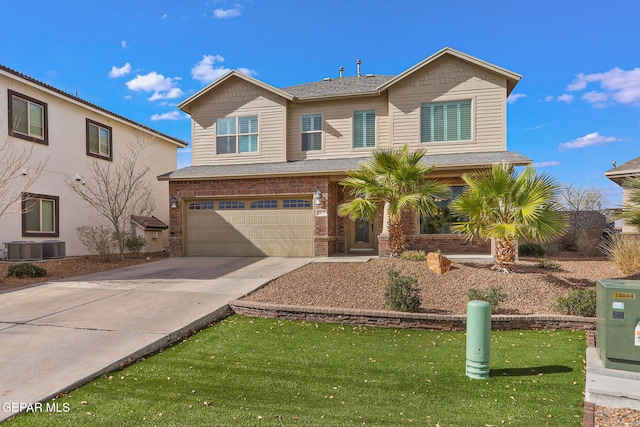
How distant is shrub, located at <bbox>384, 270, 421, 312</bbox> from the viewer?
759 cm

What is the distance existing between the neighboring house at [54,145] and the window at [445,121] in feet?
45.6

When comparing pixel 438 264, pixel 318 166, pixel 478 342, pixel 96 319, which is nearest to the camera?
pixel 478 342

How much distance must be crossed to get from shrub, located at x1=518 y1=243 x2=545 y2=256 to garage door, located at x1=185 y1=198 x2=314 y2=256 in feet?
27.1

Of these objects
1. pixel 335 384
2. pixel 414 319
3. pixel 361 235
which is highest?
pixel 361 235

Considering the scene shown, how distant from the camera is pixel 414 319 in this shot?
7293 millimetres

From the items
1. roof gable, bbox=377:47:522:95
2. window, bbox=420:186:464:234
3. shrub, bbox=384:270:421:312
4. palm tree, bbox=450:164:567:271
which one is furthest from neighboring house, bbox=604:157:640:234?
shrub, bbox=384:270:421:312

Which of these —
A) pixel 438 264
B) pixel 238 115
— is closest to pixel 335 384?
pixel 438 264

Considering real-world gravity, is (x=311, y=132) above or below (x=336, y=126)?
below

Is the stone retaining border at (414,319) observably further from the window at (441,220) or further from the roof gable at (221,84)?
the roof gable at (221,84)

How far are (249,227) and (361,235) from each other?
4.52 metres

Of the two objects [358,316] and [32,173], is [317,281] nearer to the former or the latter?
[358,316]

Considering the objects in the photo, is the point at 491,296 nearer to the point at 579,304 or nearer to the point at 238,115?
the point at 579,304

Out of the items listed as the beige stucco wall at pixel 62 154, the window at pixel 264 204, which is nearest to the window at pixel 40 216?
the beige stucco wall at pixel 62 154

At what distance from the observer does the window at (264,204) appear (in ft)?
52.2
